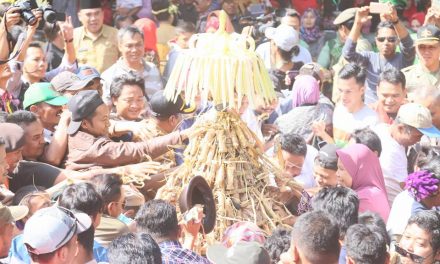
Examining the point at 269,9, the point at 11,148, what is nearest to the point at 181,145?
the point at 11,148

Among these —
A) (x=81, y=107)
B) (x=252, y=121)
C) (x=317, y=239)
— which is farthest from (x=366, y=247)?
(x=252, y=121)

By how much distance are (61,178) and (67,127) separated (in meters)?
0.43

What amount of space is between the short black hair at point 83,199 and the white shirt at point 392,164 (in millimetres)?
2842

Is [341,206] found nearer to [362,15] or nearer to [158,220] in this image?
[158,220]

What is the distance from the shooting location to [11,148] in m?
6.18

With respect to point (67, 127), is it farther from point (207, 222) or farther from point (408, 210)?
point (408, 210)

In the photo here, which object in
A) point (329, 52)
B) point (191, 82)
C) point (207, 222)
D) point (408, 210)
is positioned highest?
point (191, 82)

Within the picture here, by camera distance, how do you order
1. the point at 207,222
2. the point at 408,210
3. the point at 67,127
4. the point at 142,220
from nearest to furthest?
the point at 142,220
the point at 207,222
the point at 408,210
the point at 67,127

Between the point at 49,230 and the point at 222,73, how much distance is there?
165 centimetres

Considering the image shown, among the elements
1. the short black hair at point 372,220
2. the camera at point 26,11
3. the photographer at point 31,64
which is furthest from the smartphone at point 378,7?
the short black hair at point 372,220

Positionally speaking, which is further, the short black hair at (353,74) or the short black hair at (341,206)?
the short black hair at (353,74)

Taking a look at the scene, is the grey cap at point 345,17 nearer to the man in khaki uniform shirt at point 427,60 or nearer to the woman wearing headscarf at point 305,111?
the man in khaki uniform shirt at point 427,60

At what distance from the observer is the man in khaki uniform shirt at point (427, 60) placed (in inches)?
367

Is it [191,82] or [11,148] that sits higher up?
[191,82]
